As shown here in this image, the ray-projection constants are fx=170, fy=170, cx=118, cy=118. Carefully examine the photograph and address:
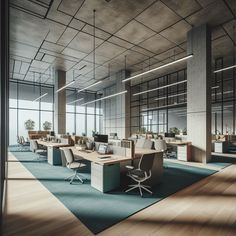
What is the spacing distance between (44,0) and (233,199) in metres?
6.61

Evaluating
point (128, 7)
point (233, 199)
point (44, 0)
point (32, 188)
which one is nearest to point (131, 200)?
point (233, 199)

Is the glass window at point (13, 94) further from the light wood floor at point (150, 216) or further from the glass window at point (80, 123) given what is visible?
the light wood floor at point (150, 216)

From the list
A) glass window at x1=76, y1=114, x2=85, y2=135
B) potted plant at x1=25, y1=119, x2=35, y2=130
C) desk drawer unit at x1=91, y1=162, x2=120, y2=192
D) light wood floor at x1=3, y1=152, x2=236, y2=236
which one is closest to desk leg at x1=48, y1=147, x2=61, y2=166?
light wood floor at x1=3, y1=152, x2=236, y2=236

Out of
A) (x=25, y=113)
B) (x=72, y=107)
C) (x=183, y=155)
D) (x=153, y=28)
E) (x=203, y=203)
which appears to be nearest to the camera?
(x=203, y=203)

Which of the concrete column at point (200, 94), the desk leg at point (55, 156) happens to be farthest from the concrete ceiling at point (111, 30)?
the desk leg at point (55, 156)

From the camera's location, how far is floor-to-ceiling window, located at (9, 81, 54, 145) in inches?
486

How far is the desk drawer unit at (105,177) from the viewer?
3.52m

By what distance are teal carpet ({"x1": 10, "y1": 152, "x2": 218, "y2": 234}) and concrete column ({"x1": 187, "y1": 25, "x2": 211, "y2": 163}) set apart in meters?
1.54

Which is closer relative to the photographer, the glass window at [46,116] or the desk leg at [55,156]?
the desk leg at [55,156]

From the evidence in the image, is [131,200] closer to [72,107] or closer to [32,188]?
[32,188]

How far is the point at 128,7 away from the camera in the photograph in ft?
16.7

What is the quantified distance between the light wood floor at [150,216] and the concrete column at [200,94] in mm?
2796

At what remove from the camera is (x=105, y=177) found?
11.6 ft

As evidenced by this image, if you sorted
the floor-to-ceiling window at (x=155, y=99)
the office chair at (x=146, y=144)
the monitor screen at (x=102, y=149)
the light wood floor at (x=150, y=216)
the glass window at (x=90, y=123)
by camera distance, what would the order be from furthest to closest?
the glass window at (x=90, y=123)
the floor-to-ceiling window at (x=155, y=99)
the office chair at (x=146, y=144)
the monitor screen at (x=102, y=149)
the light wood floor at (x=150, y=216)
